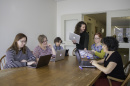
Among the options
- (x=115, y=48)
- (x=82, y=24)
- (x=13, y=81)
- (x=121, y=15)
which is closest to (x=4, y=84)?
(x=13, y=81)

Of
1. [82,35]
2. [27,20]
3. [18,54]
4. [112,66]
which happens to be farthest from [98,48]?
Result: [27,20]

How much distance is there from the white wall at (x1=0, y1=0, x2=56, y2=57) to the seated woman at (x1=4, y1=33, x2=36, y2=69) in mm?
1142

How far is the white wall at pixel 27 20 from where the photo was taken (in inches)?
116

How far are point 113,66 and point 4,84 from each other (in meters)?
1.21

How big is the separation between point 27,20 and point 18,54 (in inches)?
73.0

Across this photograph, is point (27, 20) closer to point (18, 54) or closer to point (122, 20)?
point (18, 54)

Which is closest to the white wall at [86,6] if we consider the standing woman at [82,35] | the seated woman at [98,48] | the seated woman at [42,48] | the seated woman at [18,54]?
the standing woman at [82,35]

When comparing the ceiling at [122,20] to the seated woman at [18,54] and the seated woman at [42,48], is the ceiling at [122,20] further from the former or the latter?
the seated woman at [18,54]

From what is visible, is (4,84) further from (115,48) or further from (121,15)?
(121,15)

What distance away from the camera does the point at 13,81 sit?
116cm

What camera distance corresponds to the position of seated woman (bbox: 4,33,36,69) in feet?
5.80

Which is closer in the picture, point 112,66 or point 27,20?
point 112,66

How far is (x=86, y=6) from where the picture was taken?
4395mm

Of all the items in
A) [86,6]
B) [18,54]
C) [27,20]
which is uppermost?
[86,6]
